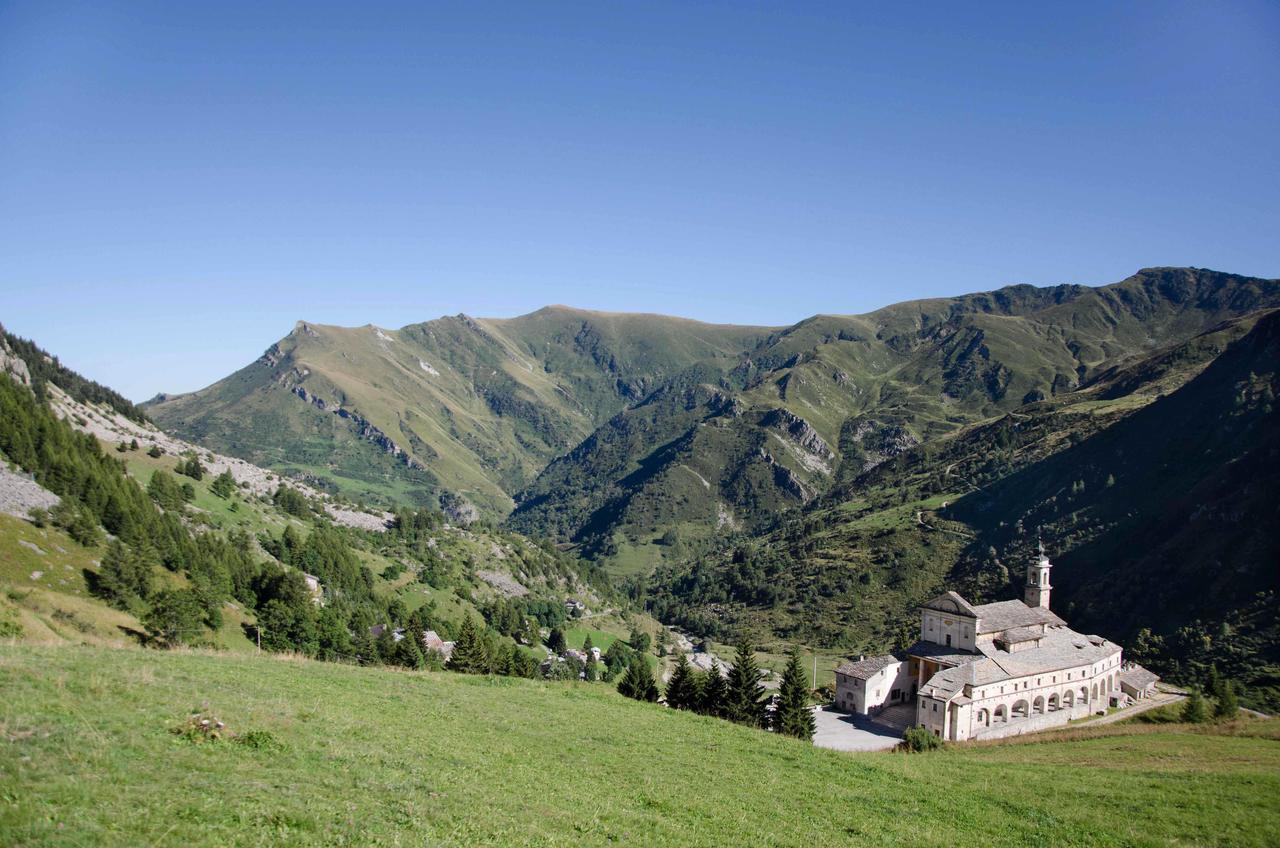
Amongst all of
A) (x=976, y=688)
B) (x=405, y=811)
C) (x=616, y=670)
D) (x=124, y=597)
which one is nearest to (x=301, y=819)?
(x=405, y=811)

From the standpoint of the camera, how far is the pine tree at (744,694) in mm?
52203

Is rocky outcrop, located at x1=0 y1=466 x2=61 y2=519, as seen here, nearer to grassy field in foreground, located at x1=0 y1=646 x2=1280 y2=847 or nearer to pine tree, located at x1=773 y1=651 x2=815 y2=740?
grassy field in foreground, located at x1=0 y1=646 x2=1280 y2=847

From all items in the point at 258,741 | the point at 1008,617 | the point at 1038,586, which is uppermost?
the point at 258,741

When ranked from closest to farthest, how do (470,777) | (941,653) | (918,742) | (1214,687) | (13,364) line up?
1. (470,777)
2. (918,742)
3. (1214,687)
4. (941,653)
5. (13,364)

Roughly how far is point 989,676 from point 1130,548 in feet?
304

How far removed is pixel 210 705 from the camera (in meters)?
18.6

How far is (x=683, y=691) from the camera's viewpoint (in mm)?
52969

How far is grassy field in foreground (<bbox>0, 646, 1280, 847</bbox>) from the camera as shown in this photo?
1252cm

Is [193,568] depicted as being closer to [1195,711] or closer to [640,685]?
[640,685]

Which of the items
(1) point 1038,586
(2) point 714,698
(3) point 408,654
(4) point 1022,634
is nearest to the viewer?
(2) point 714,698

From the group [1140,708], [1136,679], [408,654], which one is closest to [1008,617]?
[1140,708]

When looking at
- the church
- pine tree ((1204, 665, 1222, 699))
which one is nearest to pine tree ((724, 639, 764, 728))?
the church

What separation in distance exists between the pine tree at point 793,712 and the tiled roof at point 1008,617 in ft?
100

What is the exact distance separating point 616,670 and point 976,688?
65783mm
